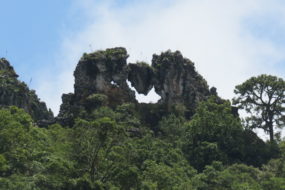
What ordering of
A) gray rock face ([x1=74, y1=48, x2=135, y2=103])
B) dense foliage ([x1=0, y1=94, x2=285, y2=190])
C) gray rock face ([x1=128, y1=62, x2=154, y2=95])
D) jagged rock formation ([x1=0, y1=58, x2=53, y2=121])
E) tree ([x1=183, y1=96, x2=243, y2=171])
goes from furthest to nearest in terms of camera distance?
gray rock face ([x1=128, y1=62, x2=154, y2=95]) < gray rock face ([x1=74, y1=48, x2=135, y2=103]) < jagged rock formation ([x1=0, y1=58, x2=53, y2=121]) < tree ([x1=183, y1=96, x2=243, y2=171]) < dense foliage ([x1=0, y1=94, x2=285, y2=190])

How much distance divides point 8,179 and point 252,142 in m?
26.8

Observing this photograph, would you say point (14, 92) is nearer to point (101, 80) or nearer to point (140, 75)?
point (101, 80)

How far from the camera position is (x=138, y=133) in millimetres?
47656

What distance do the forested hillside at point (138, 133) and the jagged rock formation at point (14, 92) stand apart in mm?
96

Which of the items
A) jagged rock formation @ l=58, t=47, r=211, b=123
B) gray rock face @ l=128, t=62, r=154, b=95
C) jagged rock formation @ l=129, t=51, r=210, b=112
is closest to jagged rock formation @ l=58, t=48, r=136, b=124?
jagged rock formation @ l=58, t=47, r=211, b=123

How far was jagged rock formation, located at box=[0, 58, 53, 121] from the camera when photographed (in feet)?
155

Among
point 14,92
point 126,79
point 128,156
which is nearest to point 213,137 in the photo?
point 126,79

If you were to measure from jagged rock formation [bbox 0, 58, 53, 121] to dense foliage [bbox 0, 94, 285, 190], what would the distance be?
575 cm

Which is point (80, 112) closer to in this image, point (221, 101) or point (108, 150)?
point (221, 101)

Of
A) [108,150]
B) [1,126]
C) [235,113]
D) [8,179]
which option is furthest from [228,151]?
[8,179]

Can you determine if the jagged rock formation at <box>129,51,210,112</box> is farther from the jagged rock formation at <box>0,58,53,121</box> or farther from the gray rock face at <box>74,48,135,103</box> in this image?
the jagged rock formation at <box>0,58,53,121</box>

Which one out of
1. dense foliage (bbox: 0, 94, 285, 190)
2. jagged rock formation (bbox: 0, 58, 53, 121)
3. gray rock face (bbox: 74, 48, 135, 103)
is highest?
gray rock face (bbox: 74, 48, 135, 103)

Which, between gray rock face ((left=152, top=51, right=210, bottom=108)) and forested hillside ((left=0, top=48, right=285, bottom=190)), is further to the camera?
gray rock face ((left=152, top=51, right=210, bottom=108))

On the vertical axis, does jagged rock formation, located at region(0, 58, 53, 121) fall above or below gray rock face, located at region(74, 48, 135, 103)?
below
